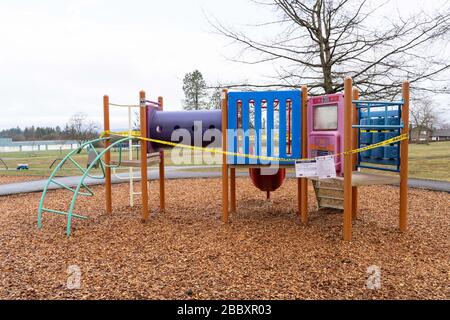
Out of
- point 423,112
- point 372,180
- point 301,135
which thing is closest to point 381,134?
point 372,180

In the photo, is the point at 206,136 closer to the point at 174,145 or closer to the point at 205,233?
the point at 174,145

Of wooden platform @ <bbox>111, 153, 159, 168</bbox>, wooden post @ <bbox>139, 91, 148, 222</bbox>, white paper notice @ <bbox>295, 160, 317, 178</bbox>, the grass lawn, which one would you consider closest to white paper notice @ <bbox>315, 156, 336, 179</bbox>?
white paper notice @ <bbox>295, 160, 317, 178</bbox>

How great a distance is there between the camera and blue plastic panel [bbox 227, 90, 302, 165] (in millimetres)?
5109

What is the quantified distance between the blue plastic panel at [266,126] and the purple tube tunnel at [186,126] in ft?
1.47

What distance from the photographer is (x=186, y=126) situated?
5.79m

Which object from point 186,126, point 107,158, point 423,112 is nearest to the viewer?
point 186,126

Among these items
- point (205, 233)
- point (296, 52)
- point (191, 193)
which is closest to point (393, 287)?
point (205, 233)

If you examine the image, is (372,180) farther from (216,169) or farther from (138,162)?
(216,169)

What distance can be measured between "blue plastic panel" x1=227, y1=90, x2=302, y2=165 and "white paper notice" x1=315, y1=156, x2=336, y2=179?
1.91 ft

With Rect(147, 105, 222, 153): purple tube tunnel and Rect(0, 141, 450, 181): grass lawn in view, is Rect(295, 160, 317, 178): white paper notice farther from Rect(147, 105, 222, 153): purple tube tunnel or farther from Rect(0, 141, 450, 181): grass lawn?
Rect(0, 141, 450, 181): grass lawn

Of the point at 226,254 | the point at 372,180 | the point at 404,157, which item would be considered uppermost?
the point at 404,157

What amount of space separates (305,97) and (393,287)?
2787 mm

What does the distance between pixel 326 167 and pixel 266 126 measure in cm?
110

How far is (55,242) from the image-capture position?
15.4ft
